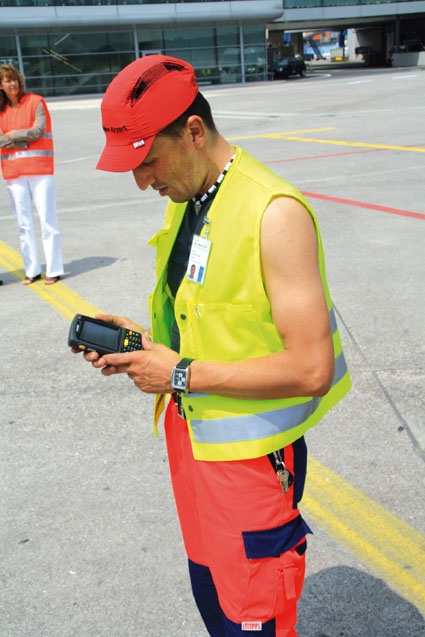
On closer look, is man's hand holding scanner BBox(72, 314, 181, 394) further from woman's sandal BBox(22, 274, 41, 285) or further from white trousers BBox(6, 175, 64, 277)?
woman's sandal BBox(22, 274, 41, 285)

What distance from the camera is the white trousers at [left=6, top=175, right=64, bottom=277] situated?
284 inches

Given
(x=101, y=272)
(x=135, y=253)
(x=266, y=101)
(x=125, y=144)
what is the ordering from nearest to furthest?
(x=125, y=144) → (x=101, y=272) → (x=135, y=253) → (x=266, y=101)

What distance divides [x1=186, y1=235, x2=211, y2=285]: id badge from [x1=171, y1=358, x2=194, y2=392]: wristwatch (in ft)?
0.70

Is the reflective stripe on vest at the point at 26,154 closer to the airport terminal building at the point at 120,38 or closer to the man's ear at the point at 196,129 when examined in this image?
the man's ear at the point at 196,129

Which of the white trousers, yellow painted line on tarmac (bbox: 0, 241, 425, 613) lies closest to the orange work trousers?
yellow painted line on tarmac (bbox: 0, 241, 425, 613)

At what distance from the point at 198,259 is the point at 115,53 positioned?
39.7m

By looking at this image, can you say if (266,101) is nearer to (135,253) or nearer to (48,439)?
(135,253)

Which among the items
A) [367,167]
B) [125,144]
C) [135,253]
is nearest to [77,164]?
[367,167]

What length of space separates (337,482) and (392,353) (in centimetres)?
169

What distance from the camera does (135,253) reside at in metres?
8.14

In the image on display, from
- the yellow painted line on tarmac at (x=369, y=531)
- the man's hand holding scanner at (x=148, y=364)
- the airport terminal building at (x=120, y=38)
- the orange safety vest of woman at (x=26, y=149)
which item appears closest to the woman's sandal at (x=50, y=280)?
the orange safety vest of woman at (x=26, y=149)

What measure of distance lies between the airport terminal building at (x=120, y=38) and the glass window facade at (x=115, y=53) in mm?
51

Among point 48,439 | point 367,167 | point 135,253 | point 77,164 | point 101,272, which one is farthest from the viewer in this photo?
point 77,164

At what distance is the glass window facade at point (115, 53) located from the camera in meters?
37.2
